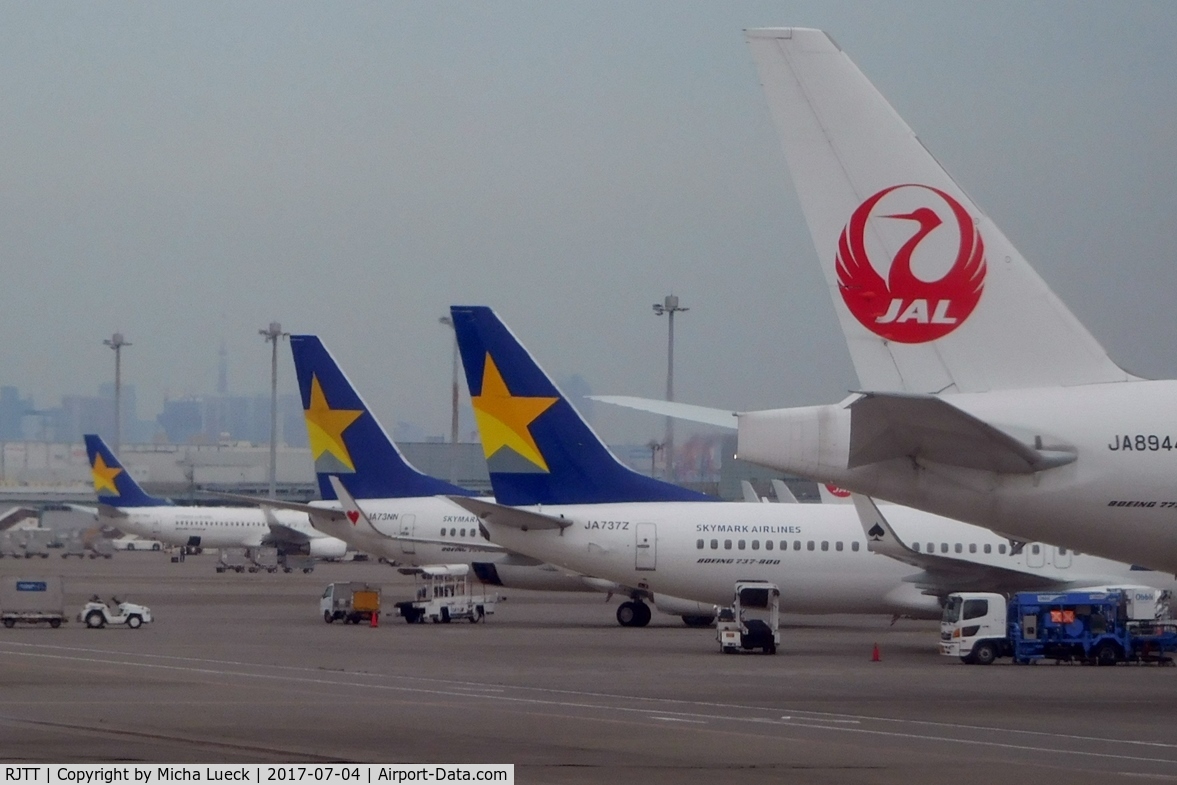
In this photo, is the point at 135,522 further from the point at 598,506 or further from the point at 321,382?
the point at 598,506

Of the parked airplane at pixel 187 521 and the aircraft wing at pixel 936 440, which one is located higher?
the aircraft wing at pixel 936 440

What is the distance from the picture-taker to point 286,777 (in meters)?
13.2

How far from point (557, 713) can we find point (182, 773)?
7.44m

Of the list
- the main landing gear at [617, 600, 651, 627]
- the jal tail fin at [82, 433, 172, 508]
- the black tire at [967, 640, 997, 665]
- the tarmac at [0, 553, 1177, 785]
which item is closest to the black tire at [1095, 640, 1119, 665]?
the tarmac at [0, 553, 1177, 785]

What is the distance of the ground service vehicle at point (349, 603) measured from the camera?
4288 centimetres

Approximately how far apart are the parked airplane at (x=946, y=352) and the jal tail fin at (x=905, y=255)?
15 millimetres

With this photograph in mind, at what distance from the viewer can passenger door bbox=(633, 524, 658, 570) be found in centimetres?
3803

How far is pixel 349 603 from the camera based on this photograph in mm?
43219

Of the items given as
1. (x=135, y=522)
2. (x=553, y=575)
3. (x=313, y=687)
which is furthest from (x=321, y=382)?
(x=135, y=522)

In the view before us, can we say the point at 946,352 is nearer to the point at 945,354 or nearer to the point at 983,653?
the point at 945,354

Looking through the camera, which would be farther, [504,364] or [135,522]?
[135,522]

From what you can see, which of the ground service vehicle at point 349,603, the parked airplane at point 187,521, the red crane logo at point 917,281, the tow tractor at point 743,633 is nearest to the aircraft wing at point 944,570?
the tow tractor at point 743,633

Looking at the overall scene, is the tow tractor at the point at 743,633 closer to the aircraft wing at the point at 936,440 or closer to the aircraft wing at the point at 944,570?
the aircraft wing at the point at 944,570

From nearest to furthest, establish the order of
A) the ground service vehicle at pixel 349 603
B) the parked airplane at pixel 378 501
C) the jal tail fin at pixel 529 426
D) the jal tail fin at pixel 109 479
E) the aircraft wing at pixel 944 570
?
the aircraft wing at pixel 944 570
the jal tail fin at pixel 529 426
the ground service vehicle at pixel 349 603
the parked airplane at pixel 378 501
the jal tail fin at pixel 109 479
